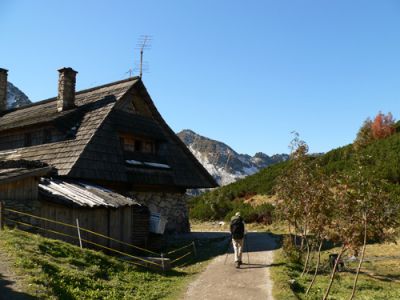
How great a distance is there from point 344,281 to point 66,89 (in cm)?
1457

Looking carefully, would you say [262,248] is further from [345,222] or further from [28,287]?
[28,287]

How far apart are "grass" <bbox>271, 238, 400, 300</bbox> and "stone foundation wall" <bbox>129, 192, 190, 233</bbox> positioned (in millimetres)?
6444

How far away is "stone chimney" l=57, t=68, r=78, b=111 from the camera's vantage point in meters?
20.1

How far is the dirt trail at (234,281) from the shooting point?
10.1m

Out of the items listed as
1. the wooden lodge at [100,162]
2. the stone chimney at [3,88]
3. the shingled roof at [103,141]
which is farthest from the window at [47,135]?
the stone chimney at [3,88]

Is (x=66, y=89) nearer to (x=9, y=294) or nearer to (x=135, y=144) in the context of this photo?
(x=135, y=144)

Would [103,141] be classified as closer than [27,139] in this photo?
Yes

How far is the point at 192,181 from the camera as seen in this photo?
69.9 feet

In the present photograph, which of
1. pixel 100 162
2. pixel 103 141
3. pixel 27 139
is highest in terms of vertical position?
pixel 27 139

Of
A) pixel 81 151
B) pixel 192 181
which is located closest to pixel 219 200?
pixel 192 181

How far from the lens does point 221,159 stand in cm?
15812

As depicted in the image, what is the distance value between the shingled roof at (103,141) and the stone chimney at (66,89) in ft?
1.73

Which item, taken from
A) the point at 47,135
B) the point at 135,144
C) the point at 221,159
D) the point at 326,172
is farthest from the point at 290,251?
the point at 221,159

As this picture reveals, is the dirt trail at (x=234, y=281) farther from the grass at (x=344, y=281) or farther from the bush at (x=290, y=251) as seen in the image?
the bush at (x=290, y=251)
